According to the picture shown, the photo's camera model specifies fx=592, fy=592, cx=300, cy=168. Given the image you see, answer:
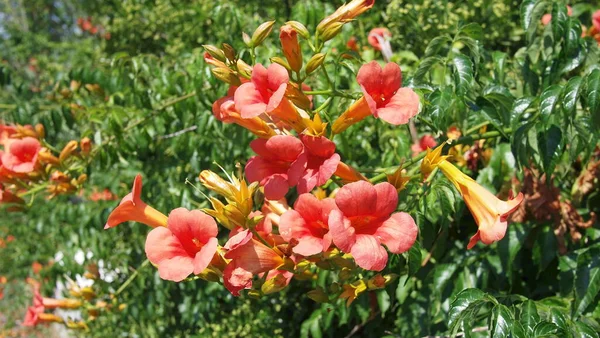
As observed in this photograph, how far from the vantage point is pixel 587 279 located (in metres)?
2.00

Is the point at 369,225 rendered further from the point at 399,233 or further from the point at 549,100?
the point at 549,100

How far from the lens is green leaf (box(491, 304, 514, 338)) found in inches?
60.7

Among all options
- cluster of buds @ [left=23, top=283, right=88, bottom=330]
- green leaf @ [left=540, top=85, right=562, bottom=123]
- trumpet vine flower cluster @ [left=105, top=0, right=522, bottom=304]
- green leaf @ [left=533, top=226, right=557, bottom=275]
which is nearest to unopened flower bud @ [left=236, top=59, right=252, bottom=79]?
trumpet vine flower cluster @ [left=105, top=0, right=522, bottom=304]

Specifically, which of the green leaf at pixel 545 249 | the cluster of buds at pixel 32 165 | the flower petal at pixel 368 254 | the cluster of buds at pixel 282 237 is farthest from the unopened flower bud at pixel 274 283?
the cluster of buds at pixel 32 165

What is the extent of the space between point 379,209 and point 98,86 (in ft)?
8.57

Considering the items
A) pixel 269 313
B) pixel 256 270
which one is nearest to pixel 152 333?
pixel 269 313

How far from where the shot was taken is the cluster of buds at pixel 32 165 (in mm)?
2764

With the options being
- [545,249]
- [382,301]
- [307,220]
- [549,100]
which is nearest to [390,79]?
[307,220]

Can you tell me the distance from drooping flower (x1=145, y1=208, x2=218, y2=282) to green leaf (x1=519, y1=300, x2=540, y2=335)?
881mm

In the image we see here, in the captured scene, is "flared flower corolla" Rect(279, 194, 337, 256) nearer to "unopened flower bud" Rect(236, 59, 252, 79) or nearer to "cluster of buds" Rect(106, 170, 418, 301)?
"cluster of buds" Rect(106, 170, 418, 301)

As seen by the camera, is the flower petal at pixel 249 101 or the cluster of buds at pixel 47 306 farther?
the cluster of buds at pixel 47 306

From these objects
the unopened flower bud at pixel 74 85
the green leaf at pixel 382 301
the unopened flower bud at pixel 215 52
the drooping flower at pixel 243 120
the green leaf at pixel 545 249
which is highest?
the unopened flower bud at pixel 215 52

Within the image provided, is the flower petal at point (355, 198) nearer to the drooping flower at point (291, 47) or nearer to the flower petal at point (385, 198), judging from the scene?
the flower petal at point (385, 198)

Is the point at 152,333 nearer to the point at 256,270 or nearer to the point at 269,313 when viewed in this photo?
the point at 269,313
